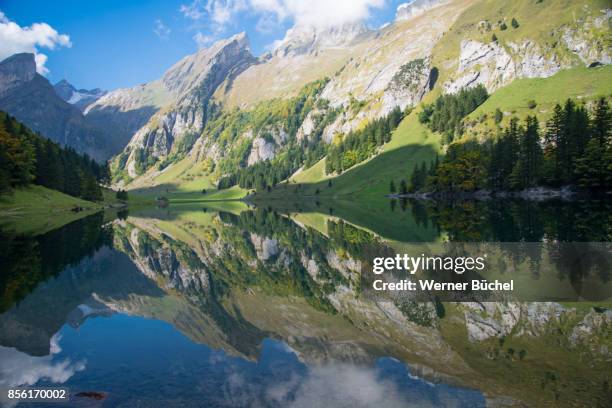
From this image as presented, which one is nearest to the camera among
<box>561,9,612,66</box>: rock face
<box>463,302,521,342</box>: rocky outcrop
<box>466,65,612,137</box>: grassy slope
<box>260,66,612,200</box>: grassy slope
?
<box>463,302,521,342</box>: rocky outcrop

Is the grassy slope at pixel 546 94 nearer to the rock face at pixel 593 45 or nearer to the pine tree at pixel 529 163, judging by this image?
the rock face at pixel 593 45

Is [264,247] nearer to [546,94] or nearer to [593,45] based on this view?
[546,94]

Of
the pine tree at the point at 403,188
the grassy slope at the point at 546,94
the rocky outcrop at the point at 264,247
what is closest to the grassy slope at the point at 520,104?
the grassy slope at the point at 546,94

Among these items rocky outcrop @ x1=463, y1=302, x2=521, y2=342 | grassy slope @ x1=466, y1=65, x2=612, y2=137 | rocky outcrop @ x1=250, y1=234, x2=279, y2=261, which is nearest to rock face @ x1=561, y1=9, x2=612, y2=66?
grassy slope @ x1=466, y1=65, x2=612, y2=137

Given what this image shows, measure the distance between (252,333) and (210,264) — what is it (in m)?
17.2

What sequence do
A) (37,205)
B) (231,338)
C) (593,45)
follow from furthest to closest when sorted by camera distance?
1. (593,45)
2. (37,205)
3. (231,338)

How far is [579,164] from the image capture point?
94.9 meters

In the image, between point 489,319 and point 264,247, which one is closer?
point 489,319

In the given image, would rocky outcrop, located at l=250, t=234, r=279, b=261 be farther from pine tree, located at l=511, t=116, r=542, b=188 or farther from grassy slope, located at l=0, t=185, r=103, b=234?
pine tree, located at l=511, t=116, r=542, b=188

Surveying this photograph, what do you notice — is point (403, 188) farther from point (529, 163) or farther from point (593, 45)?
point (593, 45)

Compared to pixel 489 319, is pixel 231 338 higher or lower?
lower

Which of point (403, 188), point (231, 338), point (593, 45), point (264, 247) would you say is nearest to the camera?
point (231, 338)

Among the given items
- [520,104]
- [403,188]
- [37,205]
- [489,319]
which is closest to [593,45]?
[520,104]

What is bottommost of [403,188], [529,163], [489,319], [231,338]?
[231,338]
